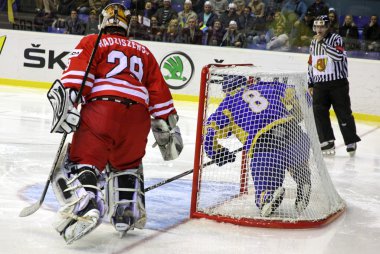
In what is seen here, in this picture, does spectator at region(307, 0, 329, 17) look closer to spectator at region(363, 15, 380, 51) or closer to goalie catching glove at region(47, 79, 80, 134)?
spectator at region(363, 15, 380, 51)

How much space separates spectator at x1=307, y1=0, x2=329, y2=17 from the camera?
10.7 metres

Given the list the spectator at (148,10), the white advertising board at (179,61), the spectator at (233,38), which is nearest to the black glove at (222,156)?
the white advertising board at (179,61)

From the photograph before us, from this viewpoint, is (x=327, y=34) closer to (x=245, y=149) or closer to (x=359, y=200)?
(x=359, y=200)

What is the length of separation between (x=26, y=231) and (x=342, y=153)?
416 cm

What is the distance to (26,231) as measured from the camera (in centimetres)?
382

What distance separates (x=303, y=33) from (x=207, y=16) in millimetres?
1494

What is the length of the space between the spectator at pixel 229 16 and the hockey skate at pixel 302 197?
677cm

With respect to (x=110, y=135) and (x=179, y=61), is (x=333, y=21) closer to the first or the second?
(x=179, y=61)

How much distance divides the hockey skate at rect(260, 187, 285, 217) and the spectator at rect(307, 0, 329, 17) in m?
6.81

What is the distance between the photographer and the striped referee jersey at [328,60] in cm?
714

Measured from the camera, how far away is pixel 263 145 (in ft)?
14.1

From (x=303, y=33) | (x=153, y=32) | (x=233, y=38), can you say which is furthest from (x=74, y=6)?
(x=303, y=33)

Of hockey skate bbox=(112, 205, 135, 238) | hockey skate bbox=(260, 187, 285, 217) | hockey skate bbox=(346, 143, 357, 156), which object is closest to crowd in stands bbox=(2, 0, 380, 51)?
hockey skate bbox=(346, 143, 357, 156)

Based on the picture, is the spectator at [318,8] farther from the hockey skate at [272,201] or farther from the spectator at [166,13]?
the hockey skate at [272,201]
